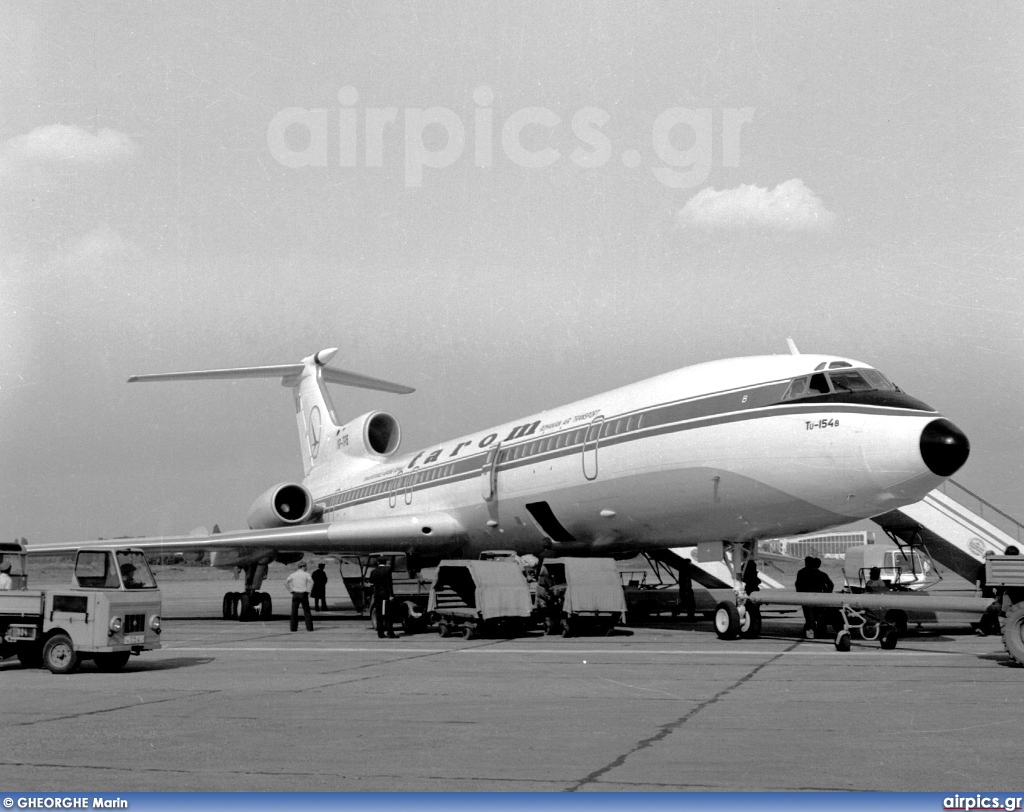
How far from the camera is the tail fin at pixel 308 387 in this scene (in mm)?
32125

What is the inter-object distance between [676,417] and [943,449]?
13.3 ft

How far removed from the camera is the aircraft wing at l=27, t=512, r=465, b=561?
22359mm

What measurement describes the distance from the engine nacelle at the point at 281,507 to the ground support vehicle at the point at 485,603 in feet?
32.0

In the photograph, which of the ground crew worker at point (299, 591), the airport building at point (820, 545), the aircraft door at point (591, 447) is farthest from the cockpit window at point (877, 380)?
the airport building at point (820, 545)

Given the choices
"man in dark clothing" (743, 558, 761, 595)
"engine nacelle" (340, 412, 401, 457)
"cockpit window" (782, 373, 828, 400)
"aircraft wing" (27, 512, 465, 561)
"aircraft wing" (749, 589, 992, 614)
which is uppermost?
"engine nacelle" (340, 412, 401, 457)

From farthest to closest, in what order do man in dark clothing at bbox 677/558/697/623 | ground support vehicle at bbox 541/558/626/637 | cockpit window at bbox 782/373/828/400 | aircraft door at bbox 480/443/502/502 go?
man in dark clothing at bbox 677/558/697/623 → aircraft door at bbox 480/443/502/502 → ground support vehicle at bbox 541/558/626/637 → cockpit window at bbox 782/373/828/400

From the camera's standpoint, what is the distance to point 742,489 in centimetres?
1505

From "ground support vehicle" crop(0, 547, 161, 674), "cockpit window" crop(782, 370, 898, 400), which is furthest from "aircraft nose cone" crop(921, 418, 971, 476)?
"ground support vehicle" crop(0, 547, 161, 674)

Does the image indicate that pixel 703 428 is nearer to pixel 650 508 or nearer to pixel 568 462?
pixel 650 508

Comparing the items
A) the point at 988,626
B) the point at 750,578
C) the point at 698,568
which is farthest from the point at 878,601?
the point at 698,568

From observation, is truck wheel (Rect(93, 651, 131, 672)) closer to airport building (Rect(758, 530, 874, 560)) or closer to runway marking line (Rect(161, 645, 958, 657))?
runway marking line (Rect(161, 645, 958, 657))

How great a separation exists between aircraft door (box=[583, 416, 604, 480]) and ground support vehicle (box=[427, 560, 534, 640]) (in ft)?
6.50

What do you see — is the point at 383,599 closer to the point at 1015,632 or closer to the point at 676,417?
the point at 676,417

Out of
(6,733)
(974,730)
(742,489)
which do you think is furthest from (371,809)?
(742,489)
